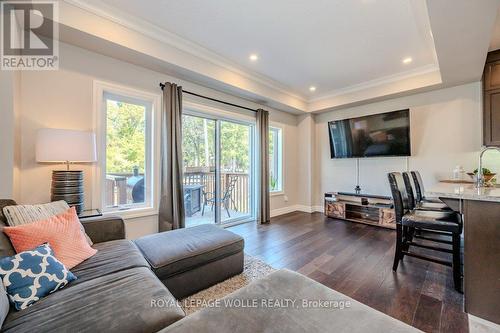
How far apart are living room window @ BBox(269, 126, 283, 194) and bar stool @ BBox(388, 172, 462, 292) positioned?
Result: 2733 millimetres

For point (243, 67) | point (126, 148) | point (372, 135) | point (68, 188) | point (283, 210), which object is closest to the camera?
point (68, 188)

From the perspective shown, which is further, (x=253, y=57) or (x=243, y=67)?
(x=243, y=67)

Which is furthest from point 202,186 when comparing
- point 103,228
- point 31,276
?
point 31,276

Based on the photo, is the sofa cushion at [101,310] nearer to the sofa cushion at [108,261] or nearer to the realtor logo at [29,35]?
the sofa cushion at [108,261]

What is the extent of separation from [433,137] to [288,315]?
4.23m

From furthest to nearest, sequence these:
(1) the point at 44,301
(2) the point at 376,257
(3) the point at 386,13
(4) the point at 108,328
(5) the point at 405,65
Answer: (5) the point at 405,65
(2) the point at 376,257
(3) the point at 386,13
(1) the point at 44,301
(4) the point at 108,328

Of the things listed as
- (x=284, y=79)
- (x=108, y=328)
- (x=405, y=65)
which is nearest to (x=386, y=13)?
(x=405, y=65)

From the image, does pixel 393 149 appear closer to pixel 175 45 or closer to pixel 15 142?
pixel 175 45

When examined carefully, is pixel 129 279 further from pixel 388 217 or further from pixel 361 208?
pixel 361 208

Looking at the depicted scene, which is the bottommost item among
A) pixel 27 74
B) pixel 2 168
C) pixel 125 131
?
pixel 2 168

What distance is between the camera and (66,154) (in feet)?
6.34

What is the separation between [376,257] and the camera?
261 centimetres

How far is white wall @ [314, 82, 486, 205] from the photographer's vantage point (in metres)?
3.33

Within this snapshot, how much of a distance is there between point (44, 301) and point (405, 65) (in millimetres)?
4747
